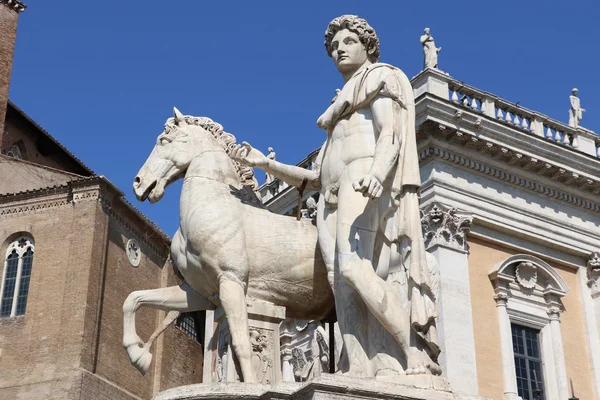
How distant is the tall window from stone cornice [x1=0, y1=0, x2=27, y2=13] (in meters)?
32.0

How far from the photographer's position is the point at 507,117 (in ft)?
79.2

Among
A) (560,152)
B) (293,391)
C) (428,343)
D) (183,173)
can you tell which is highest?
(560,152)

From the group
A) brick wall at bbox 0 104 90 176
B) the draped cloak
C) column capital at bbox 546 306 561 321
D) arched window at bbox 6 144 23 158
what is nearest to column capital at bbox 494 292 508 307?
column capital at bbox 546 306 561 321

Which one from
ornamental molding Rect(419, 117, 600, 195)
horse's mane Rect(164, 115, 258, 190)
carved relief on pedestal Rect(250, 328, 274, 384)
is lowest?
carved relief on pedestal Rect(250, 328, 274, 384)

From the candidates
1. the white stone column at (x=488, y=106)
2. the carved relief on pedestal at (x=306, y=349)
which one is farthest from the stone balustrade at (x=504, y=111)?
the carved relief on pedestal at (x=306, y=349)

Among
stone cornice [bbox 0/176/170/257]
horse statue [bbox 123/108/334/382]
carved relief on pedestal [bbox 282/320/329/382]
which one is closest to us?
→ horse statue [bbox 123/108/334/382]

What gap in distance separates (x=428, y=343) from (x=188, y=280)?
1994mm

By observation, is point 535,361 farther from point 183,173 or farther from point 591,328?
point 183,173

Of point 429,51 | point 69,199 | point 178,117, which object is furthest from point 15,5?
point 178,117

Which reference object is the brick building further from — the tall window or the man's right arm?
the man's right arm

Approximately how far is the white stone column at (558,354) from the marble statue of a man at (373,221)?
16.1 metres

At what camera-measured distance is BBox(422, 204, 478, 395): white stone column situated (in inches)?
808

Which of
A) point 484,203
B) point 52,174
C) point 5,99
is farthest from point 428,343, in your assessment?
point 5,99

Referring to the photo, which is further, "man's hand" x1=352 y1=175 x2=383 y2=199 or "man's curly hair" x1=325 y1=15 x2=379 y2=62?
"man's curly hair" x1=325 y1=15 x2=379 y2=62
